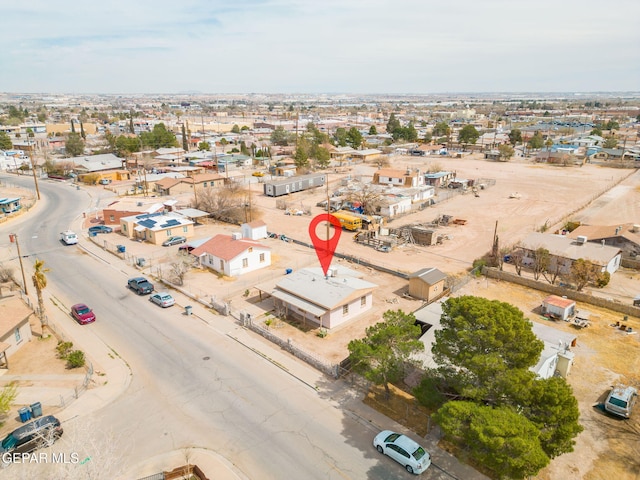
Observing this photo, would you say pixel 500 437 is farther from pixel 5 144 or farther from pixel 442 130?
pixel 442 130

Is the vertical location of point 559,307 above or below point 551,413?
below

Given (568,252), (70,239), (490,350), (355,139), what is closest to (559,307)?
(568,252)

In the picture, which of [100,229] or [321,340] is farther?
[100,229]

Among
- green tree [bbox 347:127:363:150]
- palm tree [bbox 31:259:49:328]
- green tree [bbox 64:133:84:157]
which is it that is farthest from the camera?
green tree [bbox 347:127:363:150]

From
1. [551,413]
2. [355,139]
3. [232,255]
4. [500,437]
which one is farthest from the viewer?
[355,139]

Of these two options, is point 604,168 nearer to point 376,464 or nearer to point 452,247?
point 452,247

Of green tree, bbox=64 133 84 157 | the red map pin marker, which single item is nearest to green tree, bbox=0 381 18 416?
the red map pin marker

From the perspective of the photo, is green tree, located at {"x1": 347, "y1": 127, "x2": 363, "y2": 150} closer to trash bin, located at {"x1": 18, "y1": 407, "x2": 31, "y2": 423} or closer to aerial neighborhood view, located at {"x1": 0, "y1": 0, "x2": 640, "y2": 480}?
aerial neighborhood view, located at {"x1": 0, "y1": 0, "x2": 640, "y2": 480}
